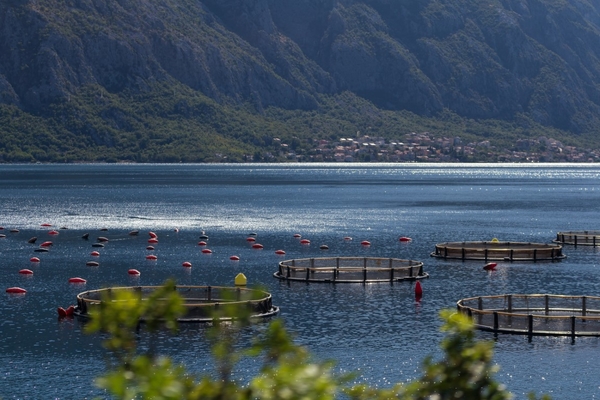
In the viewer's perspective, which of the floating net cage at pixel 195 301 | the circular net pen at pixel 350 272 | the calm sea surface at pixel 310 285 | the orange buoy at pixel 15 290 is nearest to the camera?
the calm sea surface at pixel 310 285

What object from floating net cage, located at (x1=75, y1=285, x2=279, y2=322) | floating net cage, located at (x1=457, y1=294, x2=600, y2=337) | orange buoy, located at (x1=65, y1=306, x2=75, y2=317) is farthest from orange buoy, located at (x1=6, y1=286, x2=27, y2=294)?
floating net cage, located at (x1=457, y1=294, x2=600, y2=337)

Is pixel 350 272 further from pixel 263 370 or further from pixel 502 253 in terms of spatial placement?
pixel 263 370

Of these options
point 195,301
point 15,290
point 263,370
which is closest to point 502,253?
point 195,301

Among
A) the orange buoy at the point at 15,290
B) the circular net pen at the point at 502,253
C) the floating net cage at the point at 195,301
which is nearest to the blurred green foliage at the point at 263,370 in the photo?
the floating net cage at the point at 195,301

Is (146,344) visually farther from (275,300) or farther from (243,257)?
(243,257)

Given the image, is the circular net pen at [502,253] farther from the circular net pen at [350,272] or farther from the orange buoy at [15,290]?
the orange buoy at [15,290]

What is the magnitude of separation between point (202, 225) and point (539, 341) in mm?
98816

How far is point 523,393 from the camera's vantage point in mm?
47250

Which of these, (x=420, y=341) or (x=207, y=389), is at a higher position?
(x=207, y=389)

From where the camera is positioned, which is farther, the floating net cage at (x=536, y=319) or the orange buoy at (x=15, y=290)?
the orange buoy at (x=15, y=290)

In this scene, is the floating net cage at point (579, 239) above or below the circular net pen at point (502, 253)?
above

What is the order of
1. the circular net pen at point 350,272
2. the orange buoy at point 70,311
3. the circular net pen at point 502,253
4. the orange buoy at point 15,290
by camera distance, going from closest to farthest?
the orange buoy at point 70,311 < the orange buoy at point 15,290 < the circular net pen at point 350,272 < the circular net pen at point 502,253

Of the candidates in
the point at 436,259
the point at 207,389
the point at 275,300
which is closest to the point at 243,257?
the point at 436,259

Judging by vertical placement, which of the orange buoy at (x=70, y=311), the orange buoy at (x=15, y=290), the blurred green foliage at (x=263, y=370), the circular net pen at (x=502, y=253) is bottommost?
the orange buoy at (x=70, y=311)
